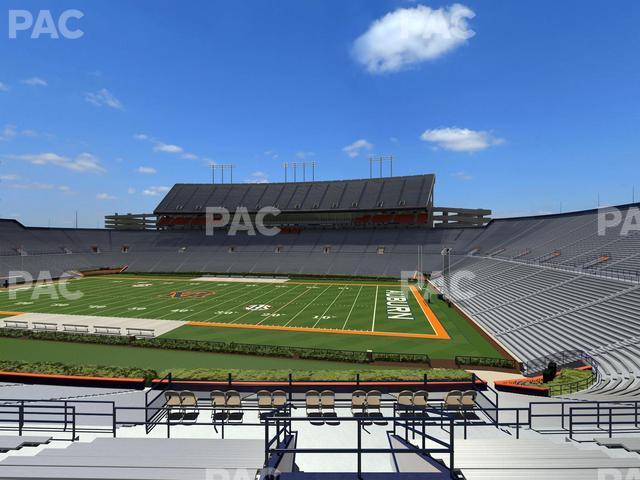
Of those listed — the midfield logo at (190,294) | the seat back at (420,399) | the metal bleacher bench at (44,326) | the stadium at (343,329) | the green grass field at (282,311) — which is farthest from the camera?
the midfield logo at (190,294)

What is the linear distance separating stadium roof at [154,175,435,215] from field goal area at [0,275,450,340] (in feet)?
85.2

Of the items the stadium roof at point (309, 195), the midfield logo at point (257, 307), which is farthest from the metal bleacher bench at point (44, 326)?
the stadium roof at point (309, 195)

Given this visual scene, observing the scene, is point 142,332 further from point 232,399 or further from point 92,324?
point 232,399

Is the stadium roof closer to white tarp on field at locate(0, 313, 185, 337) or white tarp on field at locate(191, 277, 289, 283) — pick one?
white tarp on field at locate(191, 277, 289, 283)

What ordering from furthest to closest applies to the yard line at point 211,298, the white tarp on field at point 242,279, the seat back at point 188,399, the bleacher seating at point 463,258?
the white tarp on field at point 242,279, the yard line at point 211,298, the bleacher seating at point 463,258, the seat back at point 188,399

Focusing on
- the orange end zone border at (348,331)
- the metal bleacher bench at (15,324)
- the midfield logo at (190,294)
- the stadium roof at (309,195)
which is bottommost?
the orange end zone border at (348,331)

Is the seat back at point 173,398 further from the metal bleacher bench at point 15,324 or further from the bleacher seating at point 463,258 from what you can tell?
the metal bleacher bench at point 15,324

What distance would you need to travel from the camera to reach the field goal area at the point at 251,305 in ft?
87.0

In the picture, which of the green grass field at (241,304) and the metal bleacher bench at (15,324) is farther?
the green grass field at (241,304)

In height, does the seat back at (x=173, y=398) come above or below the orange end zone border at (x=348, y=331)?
above

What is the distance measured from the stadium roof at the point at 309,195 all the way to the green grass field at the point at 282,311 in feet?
85.4

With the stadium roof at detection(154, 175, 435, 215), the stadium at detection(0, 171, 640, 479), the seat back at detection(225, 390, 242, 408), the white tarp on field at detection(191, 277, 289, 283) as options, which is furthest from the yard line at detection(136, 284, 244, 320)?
the stadium roof at detection(154, 175, 435, 215)

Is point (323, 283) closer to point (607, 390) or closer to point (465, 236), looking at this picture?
point (465, 236)

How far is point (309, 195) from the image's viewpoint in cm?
7650
